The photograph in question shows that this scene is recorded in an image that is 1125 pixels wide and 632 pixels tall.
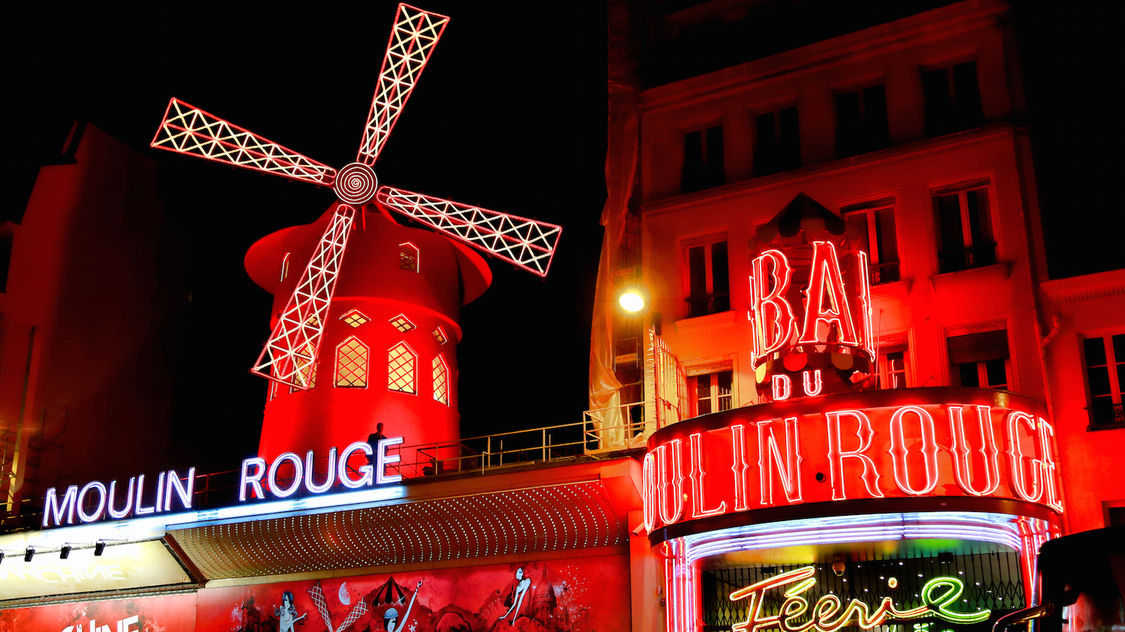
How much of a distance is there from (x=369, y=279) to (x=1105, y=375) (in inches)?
399

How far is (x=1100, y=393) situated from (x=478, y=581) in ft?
23.5

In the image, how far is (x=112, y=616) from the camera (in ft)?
48.3

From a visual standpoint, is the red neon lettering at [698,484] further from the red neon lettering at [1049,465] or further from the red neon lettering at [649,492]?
the red neon lettering at [1049,465]

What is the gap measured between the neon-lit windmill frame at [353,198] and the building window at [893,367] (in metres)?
6.11

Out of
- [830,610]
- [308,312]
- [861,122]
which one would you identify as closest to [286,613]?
[308,312]

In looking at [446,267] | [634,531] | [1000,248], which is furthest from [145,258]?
[1000,248]

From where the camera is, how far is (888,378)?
10703 millimetres

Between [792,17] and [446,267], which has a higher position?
[792,17]

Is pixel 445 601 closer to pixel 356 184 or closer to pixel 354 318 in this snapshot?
pixel 354 318

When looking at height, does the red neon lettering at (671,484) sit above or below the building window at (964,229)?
below

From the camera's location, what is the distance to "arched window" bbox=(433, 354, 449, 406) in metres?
15.9

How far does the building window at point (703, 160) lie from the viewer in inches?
499

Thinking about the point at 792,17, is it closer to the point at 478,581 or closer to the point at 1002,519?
the point at 1002,519

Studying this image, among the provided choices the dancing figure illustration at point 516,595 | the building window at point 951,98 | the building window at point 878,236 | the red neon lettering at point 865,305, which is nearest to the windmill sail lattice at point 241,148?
the dancing figure illustration at point 516,595
